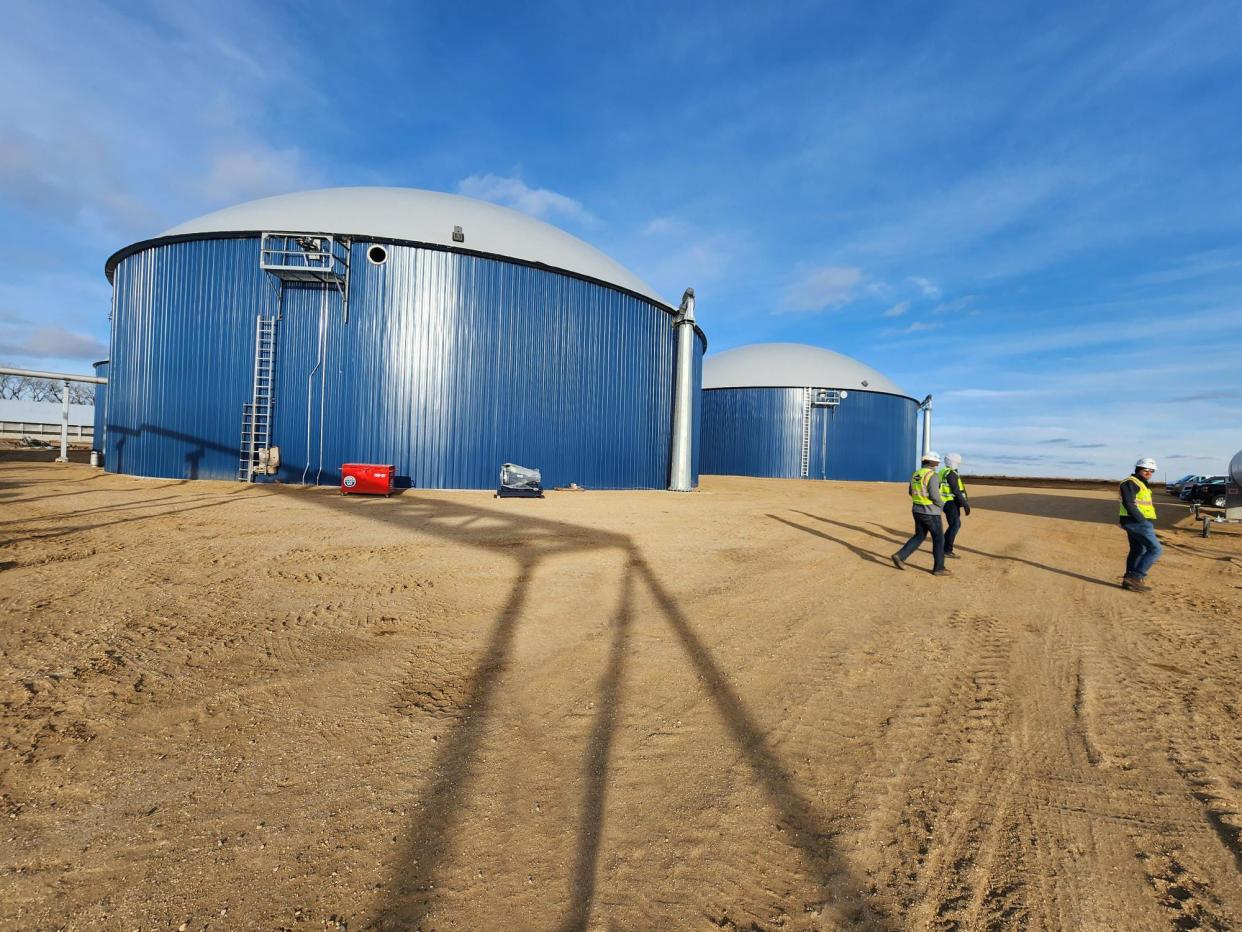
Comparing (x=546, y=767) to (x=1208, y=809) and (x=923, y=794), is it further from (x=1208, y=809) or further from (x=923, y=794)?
(x=1208, y=809)

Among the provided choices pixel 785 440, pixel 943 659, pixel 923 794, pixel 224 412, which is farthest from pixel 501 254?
pixel 785 440

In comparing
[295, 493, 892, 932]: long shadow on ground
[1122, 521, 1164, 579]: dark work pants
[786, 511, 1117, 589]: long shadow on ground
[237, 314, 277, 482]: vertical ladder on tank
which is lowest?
[295, 493, 892, 932]: long shadow on ground

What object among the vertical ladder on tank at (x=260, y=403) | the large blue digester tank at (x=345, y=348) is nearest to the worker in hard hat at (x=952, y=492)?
the large blue digester tank at (x=345, y=348)

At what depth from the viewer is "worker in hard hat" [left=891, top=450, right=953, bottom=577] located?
24.5 ft

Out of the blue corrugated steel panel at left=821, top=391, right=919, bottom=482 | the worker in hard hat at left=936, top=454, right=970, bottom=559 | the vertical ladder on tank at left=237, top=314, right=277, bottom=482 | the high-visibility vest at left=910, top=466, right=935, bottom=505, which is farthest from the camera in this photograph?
the blue corrugated steel panel at left=821, top=391, right=919, bottom=482

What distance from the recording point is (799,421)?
34.6 m

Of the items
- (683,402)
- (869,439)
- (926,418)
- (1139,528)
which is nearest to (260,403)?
(683,402)

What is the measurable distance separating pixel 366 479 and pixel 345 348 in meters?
4.43

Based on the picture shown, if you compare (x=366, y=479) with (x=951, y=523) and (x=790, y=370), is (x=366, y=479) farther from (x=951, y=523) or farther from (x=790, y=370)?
(x=790, y=370)

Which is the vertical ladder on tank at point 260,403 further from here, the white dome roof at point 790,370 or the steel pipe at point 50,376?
the white dome roof at point 790,370

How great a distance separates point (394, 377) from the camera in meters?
16.2

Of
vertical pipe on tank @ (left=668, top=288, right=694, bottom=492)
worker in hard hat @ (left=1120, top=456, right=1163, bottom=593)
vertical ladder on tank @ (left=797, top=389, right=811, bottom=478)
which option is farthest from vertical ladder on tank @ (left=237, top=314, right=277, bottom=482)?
vertical ladder on tank @ (left=797, top=389, right=811, bottom=478)

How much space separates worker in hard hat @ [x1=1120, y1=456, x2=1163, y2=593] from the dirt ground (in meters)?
0.46

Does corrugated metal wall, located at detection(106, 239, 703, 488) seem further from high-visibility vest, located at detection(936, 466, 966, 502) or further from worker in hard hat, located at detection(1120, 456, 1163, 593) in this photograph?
worker in hard hat, located at detection(1120, 456, 1163, 593)
